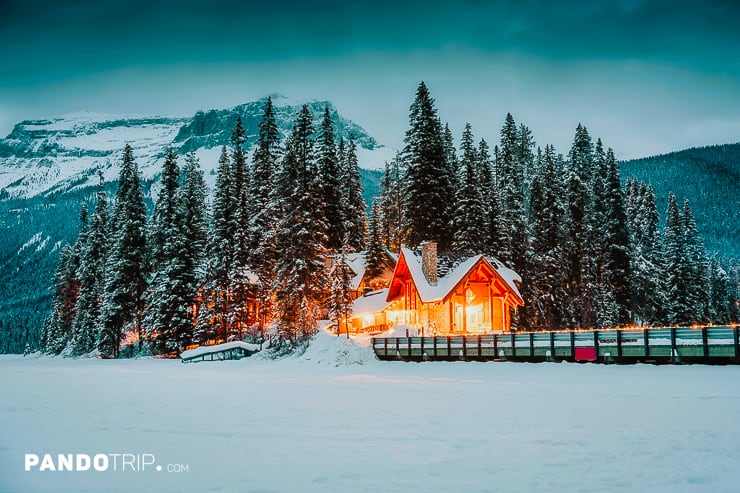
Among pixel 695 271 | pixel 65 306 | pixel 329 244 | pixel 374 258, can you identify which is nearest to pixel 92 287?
pixel 65 306

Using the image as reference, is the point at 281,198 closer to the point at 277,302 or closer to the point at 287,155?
the point at 287,155

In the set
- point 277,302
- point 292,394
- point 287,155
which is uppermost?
point 287,155

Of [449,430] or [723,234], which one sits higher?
[723,234]

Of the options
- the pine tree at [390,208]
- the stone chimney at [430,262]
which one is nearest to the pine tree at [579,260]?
the stone chimney at [430,262]

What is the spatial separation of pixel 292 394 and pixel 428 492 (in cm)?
1315

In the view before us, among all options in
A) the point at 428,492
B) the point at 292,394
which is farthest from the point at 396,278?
the point at 428,492

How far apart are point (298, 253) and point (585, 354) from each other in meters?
26.6

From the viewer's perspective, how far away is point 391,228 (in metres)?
82.1

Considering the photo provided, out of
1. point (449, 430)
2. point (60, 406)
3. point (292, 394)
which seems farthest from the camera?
point (292, 394)

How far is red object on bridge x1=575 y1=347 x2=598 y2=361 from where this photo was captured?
25.9 m

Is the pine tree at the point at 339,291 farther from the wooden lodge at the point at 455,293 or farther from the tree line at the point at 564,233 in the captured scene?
the tree line at the point at 564,233

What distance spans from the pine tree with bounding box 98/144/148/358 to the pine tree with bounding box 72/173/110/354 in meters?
1.84

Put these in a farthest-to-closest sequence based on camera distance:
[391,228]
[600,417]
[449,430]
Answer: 1. [391,228]
2. [600,417]
3. [449,430]
